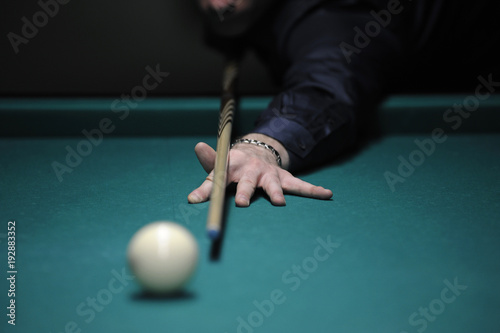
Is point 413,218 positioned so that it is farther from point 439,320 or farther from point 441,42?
point 441,42

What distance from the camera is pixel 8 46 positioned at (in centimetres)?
352

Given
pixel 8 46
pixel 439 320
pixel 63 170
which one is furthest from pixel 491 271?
pixel 8 46

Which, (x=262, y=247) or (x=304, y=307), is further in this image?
(x=262, y=247)

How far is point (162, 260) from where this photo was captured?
3.55 ft

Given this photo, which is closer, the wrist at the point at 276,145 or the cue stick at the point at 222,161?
the cue stick at the point at 222,161

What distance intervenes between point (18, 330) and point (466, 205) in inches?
49.9

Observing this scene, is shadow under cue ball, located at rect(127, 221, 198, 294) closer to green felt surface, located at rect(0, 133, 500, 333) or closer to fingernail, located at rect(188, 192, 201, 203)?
green felt surface, located at rect(0, 133, 500, 333)

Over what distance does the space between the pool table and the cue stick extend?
0.07 metres

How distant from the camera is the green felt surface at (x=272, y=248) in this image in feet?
3.43

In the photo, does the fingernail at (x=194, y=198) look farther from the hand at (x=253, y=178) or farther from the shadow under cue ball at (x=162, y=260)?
the shadow under cue ball at (x=162, y=260)

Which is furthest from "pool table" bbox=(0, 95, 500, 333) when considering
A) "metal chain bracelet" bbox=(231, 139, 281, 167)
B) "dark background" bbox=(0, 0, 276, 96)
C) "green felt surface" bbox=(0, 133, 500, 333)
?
"dark background" bbox=(0, 0, 276, 96)

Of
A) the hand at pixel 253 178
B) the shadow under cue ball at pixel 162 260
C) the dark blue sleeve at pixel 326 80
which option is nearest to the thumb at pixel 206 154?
the hand at pixel 253 178

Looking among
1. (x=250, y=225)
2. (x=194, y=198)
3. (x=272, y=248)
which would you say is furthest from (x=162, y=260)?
(x=194, y=198)

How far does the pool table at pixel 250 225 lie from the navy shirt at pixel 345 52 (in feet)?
0.47
